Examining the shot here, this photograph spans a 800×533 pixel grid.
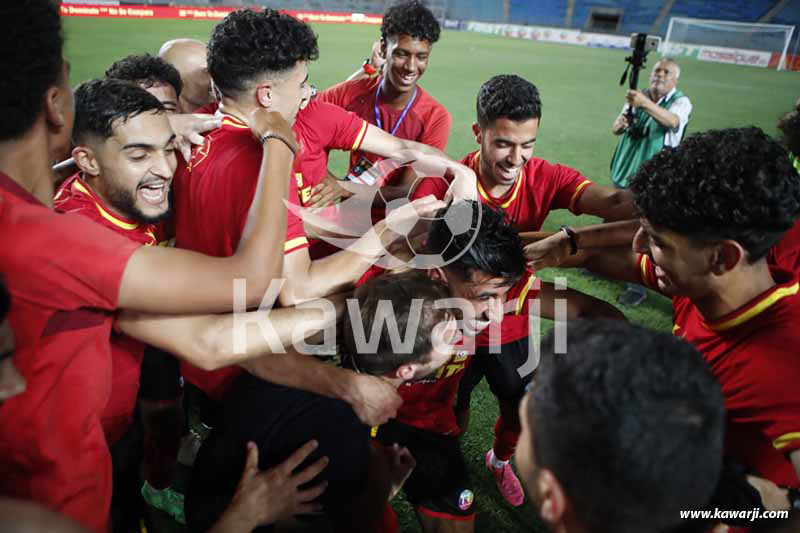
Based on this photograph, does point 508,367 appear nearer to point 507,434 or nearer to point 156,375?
point 507,434

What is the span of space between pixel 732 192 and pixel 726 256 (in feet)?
0.69

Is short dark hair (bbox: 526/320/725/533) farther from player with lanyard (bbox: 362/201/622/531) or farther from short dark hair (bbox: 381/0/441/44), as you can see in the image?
short dark hair (bbox: 381/0/441/44)

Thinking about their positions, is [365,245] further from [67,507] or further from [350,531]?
[67,507]

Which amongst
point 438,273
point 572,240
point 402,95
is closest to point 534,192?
point 572,240

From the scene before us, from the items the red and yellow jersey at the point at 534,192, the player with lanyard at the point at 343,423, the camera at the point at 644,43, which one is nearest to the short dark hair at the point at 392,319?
the player with lanyard at the point at 343,423

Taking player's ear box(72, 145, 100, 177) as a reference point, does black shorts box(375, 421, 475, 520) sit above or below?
below

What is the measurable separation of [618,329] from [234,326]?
1130mm

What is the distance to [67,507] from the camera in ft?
4.45

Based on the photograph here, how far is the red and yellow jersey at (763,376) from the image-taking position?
1512 millimetres

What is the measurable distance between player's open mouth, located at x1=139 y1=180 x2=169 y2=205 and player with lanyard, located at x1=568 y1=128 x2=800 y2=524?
2.02 meters

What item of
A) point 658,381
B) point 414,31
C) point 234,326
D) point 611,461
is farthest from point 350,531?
point 414,31

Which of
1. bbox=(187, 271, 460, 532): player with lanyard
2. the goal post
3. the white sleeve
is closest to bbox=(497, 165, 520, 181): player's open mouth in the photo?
bbox=(187, 271, 460, 532): player with lanyard

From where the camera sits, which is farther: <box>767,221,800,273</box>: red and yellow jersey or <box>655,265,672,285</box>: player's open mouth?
<box>767,221,800,273</box>: red and yellow jersey

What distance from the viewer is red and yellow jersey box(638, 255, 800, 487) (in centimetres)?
151
